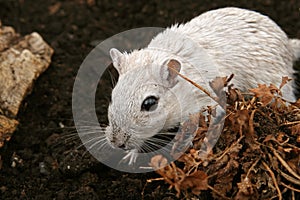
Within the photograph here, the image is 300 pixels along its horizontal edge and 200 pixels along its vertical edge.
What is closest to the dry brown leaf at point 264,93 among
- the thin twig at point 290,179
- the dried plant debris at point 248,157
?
the dried plant debris at point 248,157

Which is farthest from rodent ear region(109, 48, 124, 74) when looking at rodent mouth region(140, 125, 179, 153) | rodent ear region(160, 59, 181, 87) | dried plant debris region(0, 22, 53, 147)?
dried plant debris region(0, 22, 53, 147)

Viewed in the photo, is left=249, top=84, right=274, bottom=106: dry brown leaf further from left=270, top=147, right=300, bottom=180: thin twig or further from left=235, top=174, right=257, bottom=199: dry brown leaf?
left=235, top=174, right=257, bottom=199: dry brown leaf

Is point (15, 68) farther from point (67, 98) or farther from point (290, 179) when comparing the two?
point (290, 179)

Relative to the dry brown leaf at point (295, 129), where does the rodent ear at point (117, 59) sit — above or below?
above

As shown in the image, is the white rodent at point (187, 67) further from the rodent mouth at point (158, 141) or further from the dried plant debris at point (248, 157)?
the dried plant debris at point (248, 157)

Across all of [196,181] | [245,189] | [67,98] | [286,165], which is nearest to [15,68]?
[67,98]

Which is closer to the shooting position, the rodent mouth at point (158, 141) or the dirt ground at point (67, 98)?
the rodent mouth at point (158, 141)
